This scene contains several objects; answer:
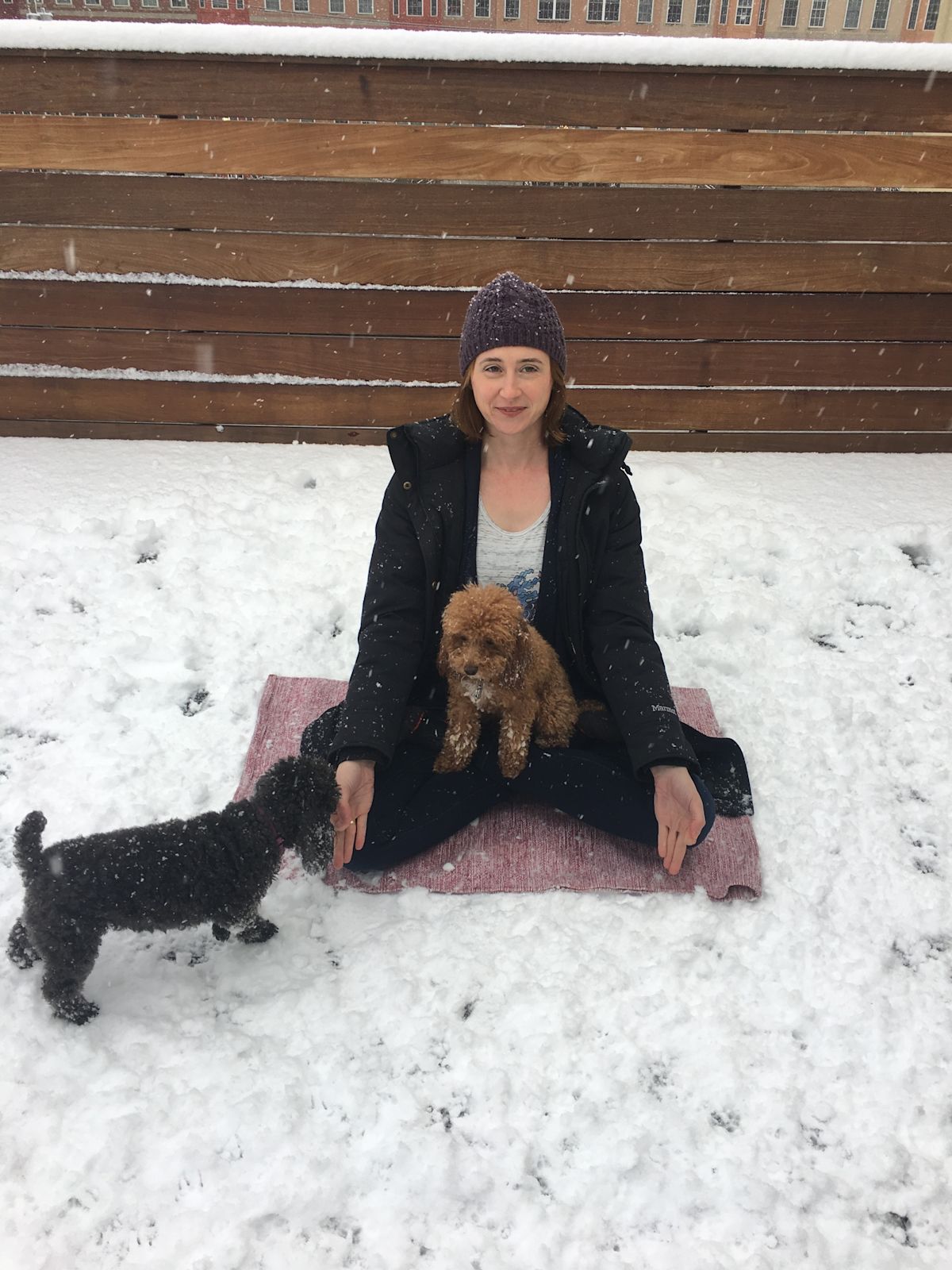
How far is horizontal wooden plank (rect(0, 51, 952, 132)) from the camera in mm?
3926

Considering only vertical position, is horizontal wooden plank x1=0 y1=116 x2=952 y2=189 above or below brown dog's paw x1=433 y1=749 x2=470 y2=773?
above

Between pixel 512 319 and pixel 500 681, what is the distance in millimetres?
1011

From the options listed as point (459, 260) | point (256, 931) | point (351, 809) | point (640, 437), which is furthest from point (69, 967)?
point (640, 437)

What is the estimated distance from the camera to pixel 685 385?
4.72 m

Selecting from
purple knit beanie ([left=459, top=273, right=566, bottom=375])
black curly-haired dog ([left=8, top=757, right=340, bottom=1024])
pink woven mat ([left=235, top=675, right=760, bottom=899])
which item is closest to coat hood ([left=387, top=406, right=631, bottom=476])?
purple knit beanie ([left=459, top=273, right=566, bottom=375])

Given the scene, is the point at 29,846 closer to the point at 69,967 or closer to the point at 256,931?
the point at 69,967

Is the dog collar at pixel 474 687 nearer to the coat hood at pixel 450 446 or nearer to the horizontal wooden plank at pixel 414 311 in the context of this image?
the coat hood at pixel 450 446

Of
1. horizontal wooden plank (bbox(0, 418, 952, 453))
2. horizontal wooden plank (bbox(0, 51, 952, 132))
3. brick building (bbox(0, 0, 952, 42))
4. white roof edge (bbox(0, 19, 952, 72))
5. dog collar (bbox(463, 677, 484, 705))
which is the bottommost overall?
dog collar (bbox(463, 677, 484, 705))

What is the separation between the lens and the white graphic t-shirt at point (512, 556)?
2.71 metres

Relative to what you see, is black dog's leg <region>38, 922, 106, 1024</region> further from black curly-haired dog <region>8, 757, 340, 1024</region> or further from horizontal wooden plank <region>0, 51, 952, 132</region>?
horizontal wooden plank <region>0, 51, 952, 132</region>

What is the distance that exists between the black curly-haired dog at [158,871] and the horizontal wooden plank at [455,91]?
340 cm

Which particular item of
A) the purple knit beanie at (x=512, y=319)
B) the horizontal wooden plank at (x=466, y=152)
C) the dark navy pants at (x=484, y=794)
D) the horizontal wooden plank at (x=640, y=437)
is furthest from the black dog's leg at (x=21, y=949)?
the horizontal wooden plank at (x=466, y=152)

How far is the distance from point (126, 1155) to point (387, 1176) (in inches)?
23.4

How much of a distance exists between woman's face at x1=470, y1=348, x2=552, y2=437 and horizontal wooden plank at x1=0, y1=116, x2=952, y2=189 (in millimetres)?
2305
